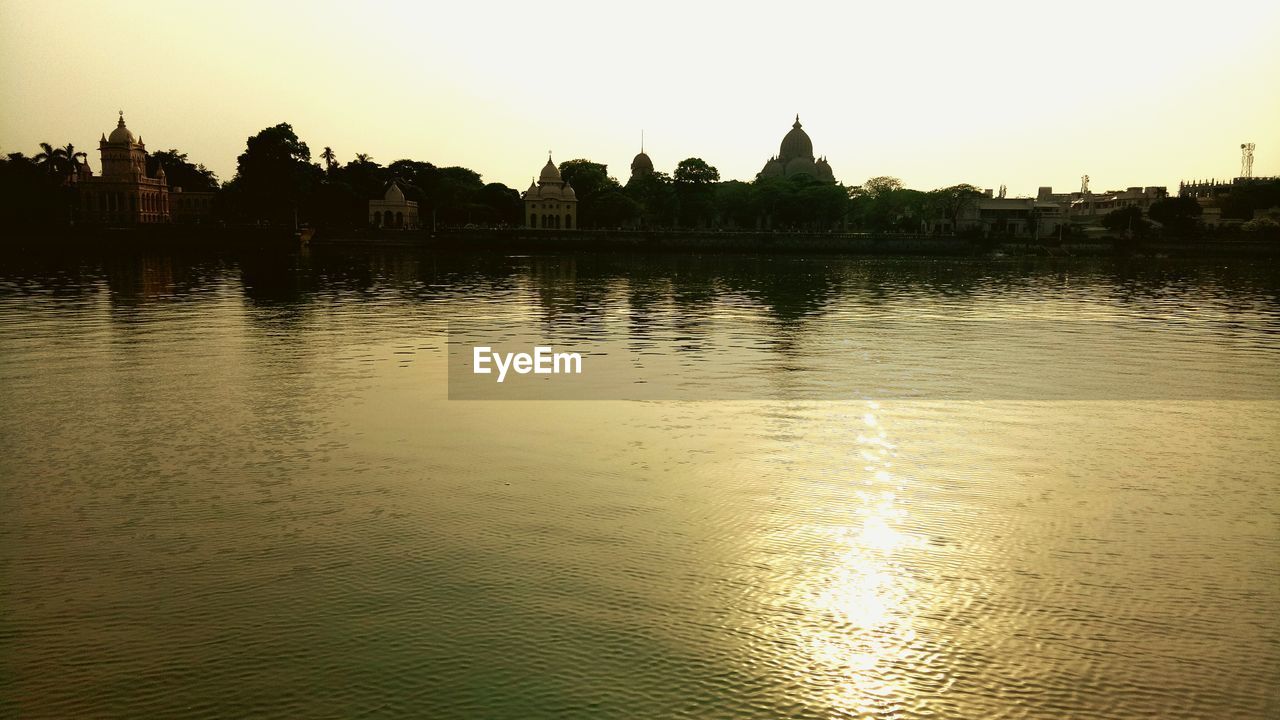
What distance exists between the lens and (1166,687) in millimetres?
5656

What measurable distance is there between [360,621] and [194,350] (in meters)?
15.4

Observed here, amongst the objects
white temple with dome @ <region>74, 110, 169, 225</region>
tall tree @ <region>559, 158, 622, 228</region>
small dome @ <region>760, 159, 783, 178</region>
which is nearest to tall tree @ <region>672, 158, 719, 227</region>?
tall tree @ <region>559, 158, 622, 228</region>

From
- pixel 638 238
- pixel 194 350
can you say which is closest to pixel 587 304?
pixel 194 350

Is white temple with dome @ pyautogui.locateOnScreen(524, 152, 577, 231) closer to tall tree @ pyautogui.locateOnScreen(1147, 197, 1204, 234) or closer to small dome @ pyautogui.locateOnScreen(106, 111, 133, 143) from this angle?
small dome @ pyautogui.locateOnScreen(106, 111, 133, 143)

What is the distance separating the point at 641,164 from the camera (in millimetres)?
175500

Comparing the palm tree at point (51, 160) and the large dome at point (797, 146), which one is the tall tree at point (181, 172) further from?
the large dome at point (797, 146)

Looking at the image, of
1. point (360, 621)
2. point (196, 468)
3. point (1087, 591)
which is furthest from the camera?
point (196, 468)

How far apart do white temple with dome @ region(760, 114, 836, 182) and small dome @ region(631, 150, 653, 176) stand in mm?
21677

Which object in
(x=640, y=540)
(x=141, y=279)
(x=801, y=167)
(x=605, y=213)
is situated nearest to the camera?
(x=640, y=540)

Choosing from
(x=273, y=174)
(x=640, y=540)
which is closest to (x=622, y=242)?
(x=273, y=174)

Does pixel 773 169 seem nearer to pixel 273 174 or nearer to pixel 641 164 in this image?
pixel 641 164

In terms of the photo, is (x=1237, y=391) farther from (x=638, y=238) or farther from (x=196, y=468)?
(x=638, y=238)

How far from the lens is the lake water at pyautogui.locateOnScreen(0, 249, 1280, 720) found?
570 centimetres

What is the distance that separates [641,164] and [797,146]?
31.1m
